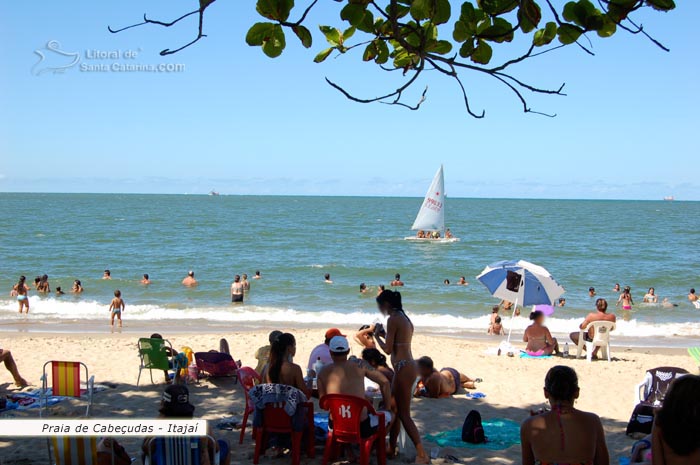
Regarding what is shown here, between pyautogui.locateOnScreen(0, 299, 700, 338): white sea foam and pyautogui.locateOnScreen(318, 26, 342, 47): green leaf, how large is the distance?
1286 centimetres

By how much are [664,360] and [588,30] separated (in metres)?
9.61

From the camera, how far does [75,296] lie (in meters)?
19.9

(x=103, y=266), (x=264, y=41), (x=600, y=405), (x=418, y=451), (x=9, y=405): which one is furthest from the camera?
(x=103, y=266)

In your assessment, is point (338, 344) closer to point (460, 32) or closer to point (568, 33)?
point (460, 32)

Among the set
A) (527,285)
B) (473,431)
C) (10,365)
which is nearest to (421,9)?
(473,431)

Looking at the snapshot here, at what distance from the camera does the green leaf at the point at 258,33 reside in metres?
2.27

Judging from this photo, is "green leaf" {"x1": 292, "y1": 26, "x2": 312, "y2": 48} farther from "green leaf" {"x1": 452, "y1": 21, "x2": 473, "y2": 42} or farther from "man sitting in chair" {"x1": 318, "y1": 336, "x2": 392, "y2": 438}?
"man sitting in chair" {"x1": 318, "y1": 336, "x2": 392, "y2": 438}

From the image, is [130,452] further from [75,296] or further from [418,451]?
[75,296]

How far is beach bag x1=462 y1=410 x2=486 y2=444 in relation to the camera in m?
5.47

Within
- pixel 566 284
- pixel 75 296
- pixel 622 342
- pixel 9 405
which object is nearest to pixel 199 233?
pixel 75 296

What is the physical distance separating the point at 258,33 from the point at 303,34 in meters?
0.17

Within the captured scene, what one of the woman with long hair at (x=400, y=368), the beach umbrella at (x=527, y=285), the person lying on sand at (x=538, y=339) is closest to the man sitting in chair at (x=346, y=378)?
the woman with long hair at (x=400, y=368)

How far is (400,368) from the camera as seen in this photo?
4.79m

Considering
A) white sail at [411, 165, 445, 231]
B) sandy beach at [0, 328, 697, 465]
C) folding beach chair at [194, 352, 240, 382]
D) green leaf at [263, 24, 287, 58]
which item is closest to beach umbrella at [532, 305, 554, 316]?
sandy beach at [0, 328, 697, 465]
